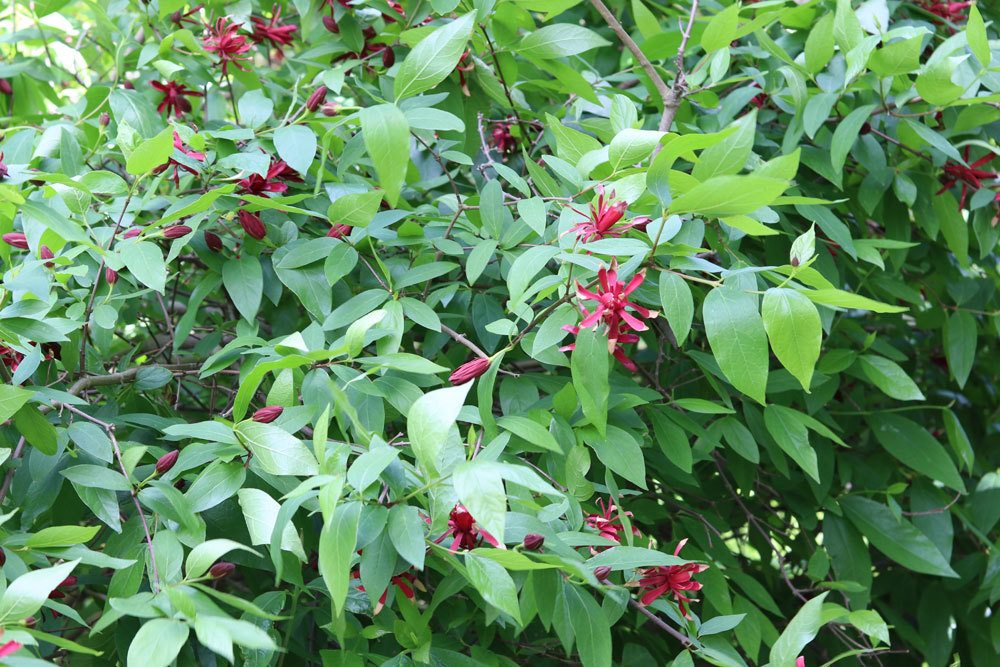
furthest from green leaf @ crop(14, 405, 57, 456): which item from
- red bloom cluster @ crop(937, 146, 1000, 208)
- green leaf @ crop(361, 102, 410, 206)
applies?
red bloom cluster @ crop(937, 146, 1000, 208)

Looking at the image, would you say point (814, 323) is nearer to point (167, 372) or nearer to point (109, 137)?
point (167, 372)

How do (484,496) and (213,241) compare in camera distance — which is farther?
(213,241)

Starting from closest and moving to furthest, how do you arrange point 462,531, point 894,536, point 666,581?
point 462,531 < point 666,581 < point 894,536

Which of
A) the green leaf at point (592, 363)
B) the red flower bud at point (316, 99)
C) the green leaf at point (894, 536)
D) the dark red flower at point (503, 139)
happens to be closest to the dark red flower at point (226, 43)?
the red flower bud at point (316, 99)

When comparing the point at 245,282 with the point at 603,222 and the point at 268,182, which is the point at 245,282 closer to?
the point at 268,182

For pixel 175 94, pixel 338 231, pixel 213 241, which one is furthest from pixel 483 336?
pixel 175 94

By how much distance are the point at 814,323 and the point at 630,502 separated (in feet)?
1.35

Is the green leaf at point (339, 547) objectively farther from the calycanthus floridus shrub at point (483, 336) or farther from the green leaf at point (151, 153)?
the green leaf at point (151, 153)

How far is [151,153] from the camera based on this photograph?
0.67 meters

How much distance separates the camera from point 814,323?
1.83ft

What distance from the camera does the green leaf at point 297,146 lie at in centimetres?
76

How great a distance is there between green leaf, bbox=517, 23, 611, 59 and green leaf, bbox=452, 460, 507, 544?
1.80ft

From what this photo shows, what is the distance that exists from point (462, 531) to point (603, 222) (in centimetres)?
24

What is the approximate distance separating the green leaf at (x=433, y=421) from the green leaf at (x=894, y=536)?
2.28ft
